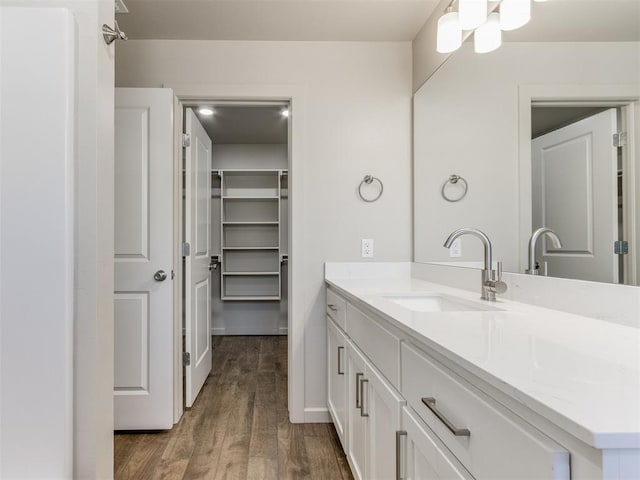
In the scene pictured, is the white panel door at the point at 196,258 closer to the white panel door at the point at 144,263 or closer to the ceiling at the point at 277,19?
the white panel door at the point at 144,263

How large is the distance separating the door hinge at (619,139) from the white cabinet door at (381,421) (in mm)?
895

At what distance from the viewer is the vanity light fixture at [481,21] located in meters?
1.35

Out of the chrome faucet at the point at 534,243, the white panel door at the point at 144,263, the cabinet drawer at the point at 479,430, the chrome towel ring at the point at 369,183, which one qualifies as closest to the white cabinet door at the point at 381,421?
the cabinet drawer at the point at 479,430

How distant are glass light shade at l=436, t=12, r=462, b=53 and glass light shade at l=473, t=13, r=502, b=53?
0.28 feet

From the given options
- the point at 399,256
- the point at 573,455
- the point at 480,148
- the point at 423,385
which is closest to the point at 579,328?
the point at 423,385

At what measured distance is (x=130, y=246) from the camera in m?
2.02

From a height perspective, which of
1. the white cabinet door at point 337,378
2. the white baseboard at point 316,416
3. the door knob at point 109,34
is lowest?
the white baseboard at point 316,416

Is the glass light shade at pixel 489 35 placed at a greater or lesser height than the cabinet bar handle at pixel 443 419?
greater

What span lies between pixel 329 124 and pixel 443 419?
5.95 feet

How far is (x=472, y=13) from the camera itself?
4.99 ft

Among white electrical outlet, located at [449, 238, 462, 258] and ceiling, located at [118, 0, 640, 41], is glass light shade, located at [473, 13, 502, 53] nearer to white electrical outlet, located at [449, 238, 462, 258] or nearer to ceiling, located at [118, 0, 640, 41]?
ceiling, located at [118, 0, 640, 41]

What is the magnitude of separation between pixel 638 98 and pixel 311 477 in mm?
1824

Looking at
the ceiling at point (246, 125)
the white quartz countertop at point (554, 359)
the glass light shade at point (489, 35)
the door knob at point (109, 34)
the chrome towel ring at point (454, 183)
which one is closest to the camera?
the white quartz countertop at point (554, 359)

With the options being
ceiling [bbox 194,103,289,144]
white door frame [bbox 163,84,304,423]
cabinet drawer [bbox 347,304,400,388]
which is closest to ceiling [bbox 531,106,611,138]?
cabinet drawer [bbox 347,304,400,388]
